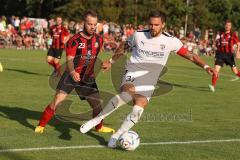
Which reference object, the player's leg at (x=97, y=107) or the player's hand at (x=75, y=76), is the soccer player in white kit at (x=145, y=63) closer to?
the player's hand at (x=75, y=76)

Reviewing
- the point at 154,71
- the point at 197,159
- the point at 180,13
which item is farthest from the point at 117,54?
the point at 180,13

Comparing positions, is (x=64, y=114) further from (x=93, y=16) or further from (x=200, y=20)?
(x=200, y=20)

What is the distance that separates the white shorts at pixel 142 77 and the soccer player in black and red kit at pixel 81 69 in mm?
871

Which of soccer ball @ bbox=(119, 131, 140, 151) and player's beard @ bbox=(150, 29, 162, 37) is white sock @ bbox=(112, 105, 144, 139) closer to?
soccer ball @ bbox=(119, 131, 140, 151)

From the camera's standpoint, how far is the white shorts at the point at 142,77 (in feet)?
29.5

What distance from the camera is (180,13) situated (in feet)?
215

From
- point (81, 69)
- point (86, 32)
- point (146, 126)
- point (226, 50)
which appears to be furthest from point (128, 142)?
point (226, 50)

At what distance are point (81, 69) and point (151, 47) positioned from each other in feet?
4.88

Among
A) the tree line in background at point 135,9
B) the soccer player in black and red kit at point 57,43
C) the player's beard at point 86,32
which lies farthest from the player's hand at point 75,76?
the tree line in background at point 135,9

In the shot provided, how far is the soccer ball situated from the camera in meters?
8.37

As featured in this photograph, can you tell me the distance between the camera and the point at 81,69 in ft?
32.2

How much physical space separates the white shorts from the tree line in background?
51.0m

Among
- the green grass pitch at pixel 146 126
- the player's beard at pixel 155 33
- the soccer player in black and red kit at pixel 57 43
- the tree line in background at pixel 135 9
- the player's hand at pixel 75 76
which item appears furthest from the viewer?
the tree line in background at pixel 135 9

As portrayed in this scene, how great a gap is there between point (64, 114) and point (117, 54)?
286 cm
